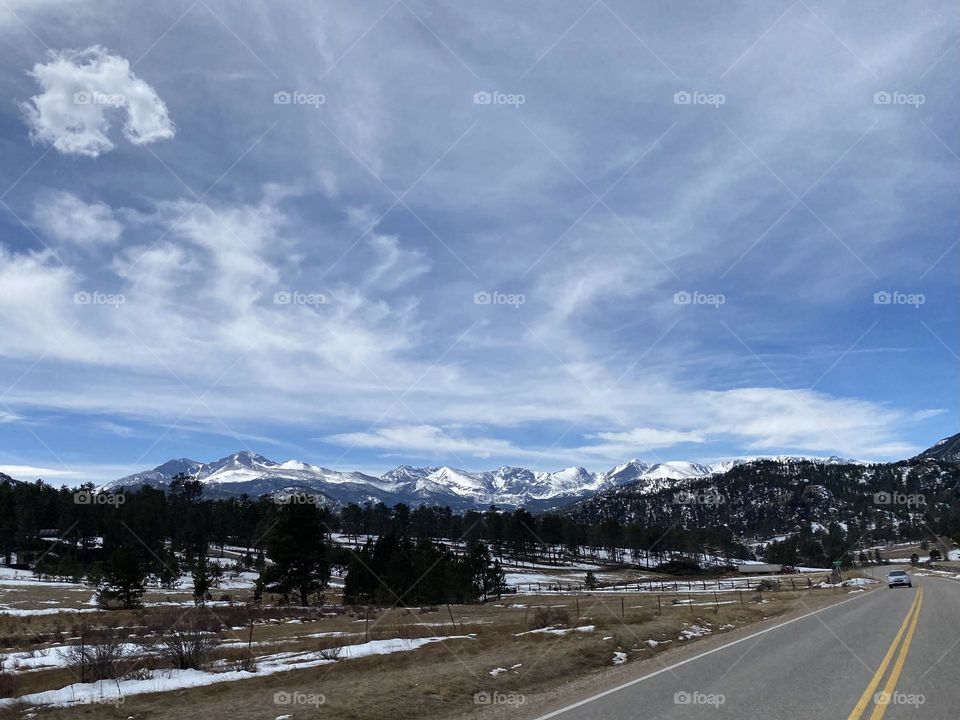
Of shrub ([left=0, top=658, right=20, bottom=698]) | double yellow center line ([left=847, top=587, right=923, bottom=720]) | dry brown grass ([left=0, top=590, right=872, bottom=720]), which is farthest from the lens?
shrub ([left=0, top=658, right=20, bottom=698])

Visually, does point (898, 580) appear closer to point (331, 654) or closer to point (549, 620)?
point (549, 620)

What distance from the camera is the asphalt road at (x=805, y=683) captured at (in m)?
9.70

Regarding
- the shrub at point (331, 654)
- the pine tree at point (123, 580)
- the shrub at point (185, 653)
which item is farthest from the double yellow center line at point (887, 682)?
the pine tree at point (123, 580)

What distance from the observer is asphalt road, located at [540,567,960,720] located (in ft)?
31.8

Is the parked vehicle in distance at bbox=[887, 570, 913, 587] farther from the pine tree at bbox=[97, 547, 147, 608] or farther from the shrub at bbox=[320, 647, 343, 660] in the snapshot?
the pine tree at bbox=[97, 547, 147, 608]

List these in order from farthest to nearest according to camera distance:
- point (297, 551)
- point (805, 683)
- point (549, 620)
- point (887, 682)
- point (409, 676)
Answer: point (297, 551) → point (549, 620) → point (409, 676) → point (805, 683) → point (887, 682)

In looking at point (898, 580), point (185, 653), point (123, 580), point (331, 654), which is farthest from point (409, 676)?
point (898, 580)

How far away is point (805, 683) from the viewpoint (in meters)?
11.8

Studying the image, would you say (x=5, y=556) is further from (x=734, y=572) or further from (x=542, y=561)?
(x=734, y=572)

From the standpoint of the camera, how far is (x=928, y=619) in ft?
76.0

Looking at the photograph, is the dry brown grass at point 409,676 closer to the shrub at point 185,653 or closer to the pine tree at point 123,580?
the shrub at point 185,653

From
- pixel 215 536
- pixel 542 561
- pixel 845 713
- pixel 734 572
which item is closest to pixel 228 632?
pixel 845 713

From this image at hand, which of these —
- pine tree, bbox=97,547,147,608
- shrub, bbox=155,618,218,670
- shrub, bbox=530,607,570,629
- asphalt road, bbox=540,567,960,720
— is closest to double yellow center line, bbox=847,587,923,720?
asphalt road, bbox=540,567,960,720

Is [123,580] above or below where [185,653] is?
below
